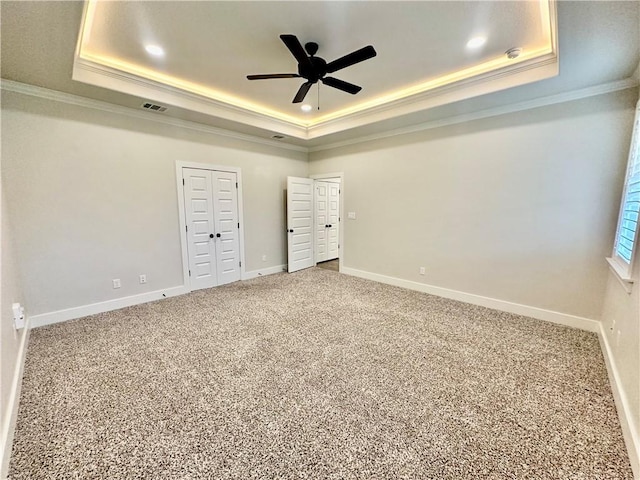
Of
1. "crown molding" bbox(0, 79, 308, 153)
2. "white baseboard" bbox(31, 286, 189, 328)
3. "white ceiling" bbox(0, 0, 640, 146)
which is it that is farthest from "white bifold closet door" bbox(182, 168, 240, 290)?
"white ceiling" bbox(0, 0, 640, 146)

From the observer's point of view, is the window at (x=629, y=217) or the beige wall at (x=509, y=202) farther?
the beige wall at (x=509, y=202)

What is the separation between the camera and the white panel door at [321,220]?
6172 mm

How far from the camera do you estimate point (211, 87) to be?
360 centimetres

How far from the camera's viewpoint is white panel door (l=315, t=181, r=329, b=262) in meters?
6.17

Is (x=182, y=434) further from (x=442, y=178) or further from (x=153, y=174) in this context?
(x=442, y=178)

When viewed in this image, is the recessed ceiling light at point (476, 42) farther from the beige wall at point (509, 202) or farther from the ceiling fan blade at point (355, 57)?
the beige wall at point (509, 202)

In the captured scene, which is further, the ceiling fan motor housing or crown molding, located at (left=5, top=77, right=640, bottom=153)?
crown molding, located at (left=5, top=77, right=640, bottom=153)

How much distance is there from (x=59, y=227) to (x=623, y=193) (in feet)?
20.7

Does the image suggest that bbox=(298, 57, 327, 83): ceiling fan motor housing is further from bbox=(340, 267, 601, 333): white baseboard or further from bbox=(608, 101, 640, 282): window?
bbox=(340, 267, 601, 333): white baseboard

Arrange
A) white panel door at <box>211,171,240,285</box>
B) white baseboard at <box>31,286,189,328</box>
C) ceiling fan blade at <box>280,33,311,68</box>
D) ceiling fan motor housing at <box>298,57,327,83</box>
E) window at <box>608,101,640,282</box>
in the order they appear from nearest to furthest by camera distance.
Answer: ceiling fan blade at <box>280,33,311,68</box> → window at <box>608,101,640,282</box> → ceiling fan motor housing at <box>298,57,327,83</box> → white baseboard at <box>31,286,189,328</box> → white panel door at <box>211,171,240,285</box>

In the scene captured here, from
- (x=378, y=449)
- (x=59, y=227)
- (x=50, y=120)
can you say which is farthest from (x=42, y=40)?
(x=378, y=449)

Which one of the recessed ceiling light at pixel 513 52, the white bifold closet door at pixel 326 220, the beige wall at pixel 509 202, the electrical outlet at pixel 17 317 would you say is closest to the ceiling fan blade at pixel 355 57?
the recessed ceiling light at pixel 513 52

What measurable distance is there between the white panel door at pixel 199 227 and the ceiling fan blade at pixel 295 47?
108 inches

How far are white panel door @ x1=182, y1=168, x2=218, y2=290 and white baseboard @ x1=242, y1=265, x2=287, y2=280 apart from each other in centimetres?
67
